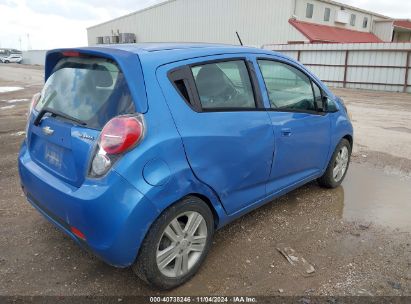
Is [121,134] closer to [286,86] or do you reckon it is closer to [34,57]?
[286,86]

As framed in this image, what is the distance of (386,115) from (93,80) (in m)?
10.6

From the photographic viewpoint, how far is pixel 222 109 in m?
2.81

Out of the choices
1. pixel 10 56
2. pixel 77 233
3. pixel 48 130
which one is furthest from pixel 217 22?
pixel 10 56

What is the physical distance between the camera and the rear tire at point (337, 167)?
4418 mm

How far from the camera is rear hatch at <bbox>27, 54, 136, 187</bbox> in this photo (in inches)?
94.0

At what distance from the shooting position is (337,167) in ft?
15.0

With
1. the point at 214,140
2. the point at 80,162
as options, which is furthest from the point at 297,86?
the point at 80,162

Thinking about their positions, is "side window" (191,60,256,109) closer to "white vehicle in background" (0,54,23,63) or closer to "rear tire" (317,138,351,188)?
"rear tire" (317,138,351,188)

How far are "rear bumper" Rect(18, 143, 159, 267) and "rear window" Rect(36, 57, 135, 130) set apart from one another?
43cm

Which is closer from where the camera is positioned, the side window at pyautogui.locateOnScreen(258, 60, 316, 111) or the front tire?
the front tire

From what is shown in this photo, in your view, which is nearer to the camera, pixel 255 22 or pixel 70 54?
pixel 70 54

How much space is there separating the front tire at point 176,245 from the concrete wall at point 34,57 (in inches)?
2261

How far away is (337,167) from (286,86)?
1533 mm

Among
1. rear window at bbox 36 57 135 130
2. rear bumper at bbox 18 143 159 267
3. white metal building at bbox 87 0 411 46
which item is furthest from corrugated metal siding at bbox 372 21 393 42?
rear bumper at bbox 18 143 159 267
